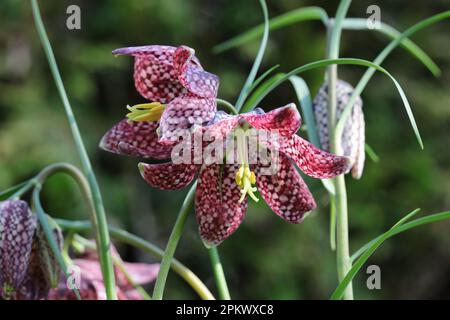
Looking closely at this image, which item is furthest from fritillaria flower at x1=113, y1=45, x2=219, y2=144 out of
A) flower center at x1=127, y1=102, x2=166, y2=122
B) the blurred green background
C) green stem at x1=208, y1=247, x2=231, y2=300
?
the blurred green background

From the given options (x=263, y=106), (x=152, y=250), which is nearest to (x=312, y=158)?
(x=152, y=250)

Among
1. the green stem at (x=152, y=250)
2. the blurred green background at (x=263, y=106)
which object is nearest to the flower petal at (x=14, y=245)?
the green stem at (x=152, y=250)

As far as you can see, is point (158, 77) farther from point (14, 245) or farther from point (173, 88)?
point (14, 245)

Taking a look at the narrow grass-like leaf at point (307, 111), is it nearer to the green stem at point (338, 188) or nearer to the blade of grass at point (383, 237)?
the green stem at point (338, 188)

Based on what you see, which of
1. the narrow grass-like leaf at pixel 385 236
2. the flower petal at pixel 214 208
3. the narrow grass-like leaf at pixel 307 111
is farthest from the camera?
the narrow grass-like leaf at pixel 307 111

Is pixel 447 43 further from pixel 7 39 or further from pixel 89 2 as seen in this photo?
pixel 7 39
